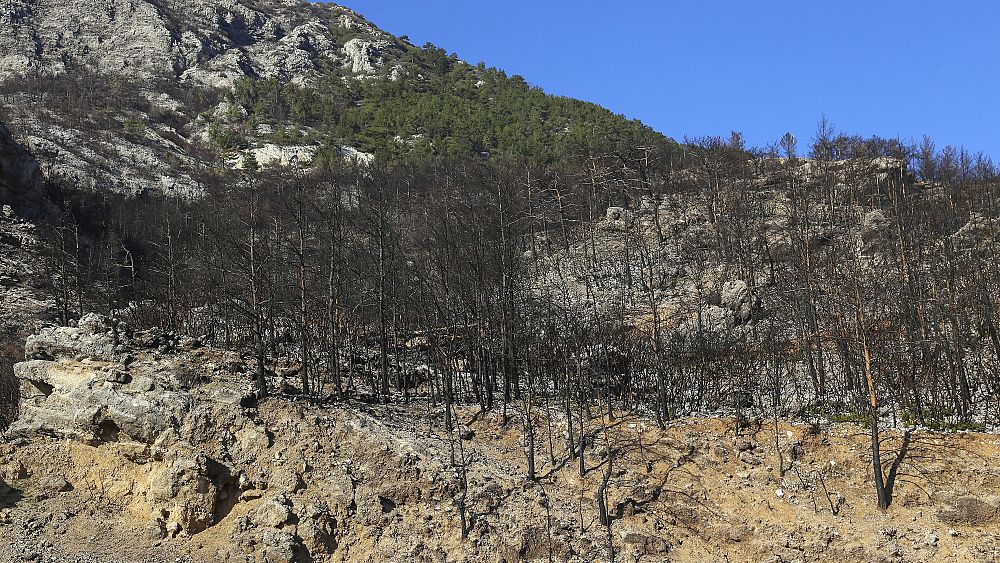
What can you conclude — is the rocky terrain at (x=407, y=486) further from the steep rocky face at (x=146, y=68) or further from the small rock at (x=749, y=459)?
the steep rocky face at (x=146, y=68)

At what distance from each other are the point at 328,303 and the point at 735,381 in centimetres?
1239

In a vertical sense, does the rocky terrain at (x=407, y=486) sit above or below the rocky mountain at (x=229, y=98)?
below

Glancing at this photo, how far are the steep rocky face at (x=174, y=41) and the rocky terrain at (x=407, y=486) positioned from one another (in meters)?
99.8

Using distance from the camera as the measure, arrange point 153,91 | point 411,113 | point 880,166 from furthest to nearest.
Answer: point 153,91 → point 411,113 → point 880,166

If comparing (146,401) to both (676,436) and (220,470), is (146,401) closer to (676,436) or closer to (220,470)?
(220,470)

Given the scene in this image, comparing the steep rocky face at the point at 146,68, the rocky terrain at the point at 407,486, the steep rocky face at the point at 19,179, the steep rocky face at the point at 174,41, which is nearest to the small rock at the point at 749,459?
the rocky terrain at the point at 407,486

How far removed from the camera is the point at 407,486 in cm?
1469

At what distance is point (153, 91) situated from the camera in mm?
98125

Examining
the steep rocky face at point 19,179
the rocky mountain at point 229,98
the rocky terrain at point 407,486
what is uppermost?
the rocky mountain at point 229,98

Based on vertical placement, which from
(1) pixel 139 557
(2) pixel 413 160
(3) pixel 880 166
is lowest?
(1) pixel 139 557

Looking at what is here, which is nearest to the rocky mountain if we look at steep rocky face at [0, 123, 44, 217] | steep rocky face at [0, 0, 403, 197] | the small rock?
steep rocky face at [0, 0, 403, 197]

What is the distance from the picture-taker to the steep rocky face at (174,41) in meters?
105

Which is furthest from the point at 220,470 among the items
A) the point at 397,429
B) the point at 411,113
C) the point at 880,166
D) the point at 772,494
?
the point at 411,113

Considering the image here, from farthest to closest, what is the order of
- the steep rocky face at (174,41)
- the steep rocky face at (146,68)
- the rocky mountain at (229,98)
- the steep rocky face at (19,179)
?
the steep rocky face at (174,41) < the rocky mountain at (229,98) < the steep rocky face at (146,68) < the steep rocky face at (19,179)
